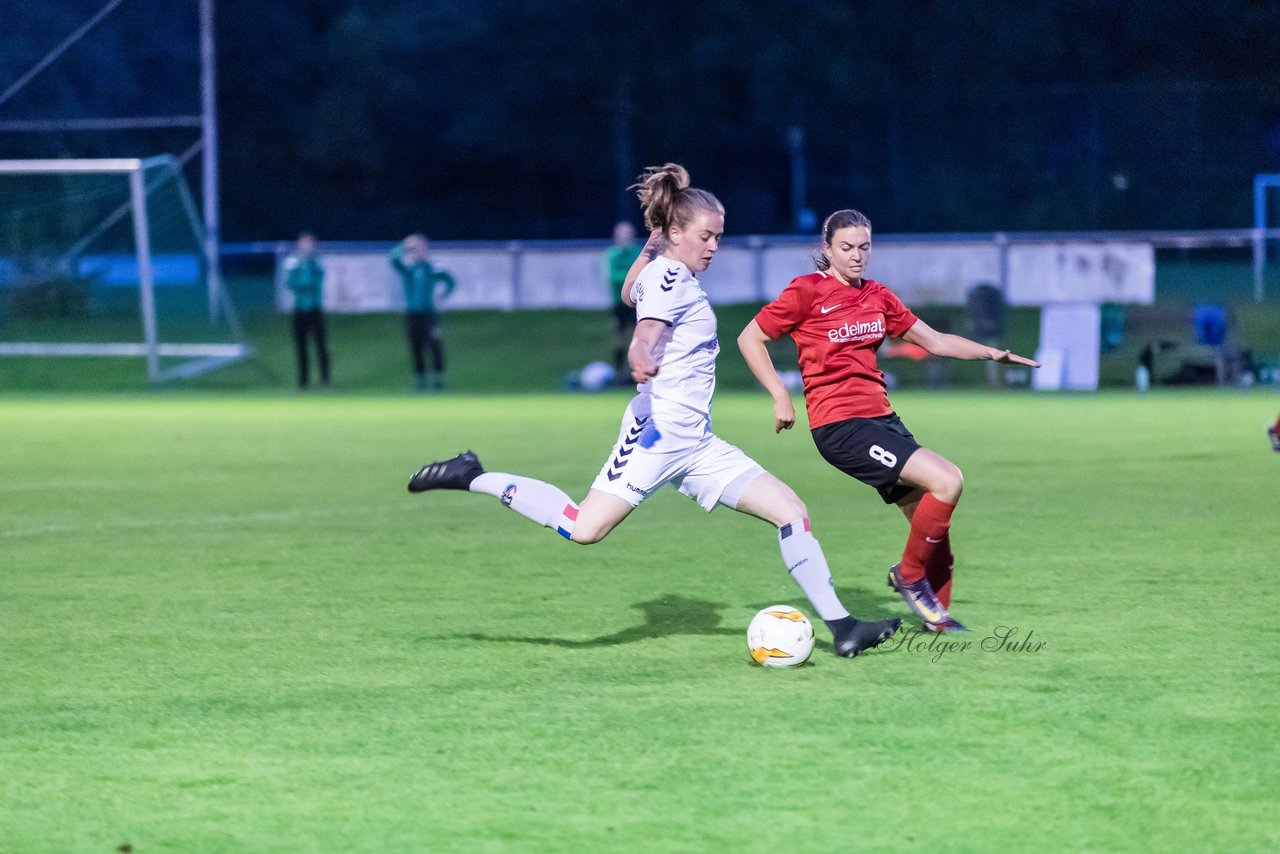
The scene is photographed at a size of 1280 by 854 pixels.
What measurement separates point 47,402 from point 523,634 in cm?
1654

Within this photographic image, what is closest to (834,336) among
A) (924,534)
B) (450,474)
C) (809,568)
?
(924,534)

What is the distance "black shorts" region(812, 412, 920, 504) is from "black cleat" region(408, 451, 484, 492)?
1.35m

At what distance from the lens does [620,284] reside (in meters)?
22.9

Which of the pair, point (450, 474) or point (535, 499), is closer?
point (535, 499)

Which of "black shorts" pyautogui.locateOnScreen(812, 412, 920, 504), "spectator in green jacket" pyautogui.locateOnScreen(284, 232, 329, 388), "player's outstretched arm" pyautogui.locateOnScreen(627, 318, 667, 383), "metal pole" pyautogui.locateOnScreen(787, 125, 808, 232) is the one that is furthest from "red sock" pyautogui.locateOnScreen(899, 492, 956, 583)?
"metal pole" pyautogui.locateOnScreen(787, 125, 808, 232)

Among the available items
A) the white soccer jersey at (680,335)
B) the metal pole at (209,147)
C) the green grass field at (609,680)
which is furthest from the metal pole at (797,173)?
the white soccer jersey at (680,335)

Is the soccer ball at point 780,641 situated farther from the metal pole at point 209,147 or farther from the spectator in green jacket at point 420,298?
the metal pole at point 209,147

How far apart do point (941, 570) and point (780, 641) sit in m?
1.10

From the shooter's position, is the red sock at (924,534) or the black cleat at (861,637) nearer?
the black cleat at (861,637)

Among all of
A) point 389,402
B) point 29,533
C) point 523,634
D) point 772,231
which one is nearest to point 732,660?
point 523,634

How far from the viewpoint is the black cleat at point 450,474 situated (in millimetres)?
6586

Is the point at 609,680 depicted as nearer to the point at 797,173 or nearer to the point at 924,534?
the point at 924,534

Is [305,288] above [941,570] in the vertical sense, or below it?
above

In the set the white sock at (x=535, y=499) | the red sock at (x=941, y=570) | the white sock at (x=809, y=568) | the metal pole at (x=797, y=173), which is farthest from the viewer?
the metal pole at (x=797, y=173)
